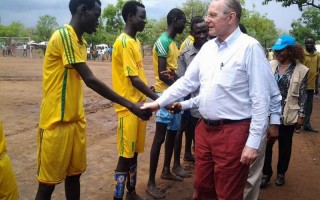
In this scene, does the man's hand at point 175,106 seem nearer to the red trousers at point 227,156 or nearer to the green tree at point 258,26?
the red trousers at point 227,156

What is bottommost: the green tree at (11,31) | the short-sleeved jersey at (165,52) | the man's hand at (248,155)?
the man's hand at (248,155)

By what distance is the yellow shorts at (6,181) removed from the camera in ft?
7.21

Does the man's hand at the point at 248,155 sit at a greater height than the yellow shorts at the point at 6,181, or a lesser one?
greater

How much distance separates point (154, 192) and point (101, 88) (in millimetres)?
1854

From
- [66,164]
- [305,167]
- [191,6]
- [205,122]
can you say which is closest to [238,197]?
[205,122]

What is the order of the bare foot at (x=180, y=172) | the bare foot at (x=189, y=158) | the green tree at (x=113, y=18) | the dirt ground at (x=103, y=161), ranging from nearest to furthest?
the dirt ground at (x=103, y=161) < the bare foot at (x=180, y=172) < the bare foot at (x=189, y=158) < the green tree at (x=113, y=18)

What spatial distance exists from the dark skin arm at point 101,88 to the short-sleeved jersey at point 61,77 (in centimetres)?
7

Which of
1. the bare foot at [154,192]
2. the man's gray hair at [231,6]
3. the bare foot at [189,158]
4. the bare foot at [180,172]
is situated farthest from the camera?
the bare foot at [189,158]

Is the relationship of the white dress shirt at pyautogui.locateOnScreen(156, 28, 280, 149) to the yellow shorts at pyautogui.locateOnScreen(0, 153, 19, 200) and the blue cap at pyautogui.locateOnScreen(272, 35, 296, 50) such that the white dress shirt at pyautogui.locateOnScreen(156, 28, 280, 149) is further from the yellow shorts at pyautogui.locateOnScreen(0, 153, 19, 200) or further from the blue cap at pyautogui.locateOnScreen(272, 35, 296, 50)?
the blue cap at pyautogui.locateOnScreen(272, 35, 296, 50)

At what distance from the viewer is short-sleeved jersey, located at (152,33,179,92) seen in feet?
14.5

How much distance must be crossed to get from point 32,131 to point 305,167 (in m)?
5.33

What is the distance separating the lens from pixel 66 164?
295cm

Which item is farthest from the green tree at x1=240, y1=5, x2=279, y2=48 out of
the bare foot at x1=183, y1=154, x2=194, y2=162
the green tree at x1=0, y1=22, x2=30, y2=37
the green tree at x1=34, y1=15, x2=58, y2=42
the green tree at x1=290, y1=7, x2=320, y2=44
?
the green tree at x1=0, y1=22, x2=30, y2=37

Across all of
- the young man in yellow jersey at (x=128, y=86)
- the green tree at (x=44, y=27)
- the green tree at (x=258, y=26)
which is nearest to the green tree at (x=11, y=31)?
the green tree at (x=44, y=27)
